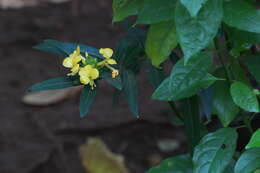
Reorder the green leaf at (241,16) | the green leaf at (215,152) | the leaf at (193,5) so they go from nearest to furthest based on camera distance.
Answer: the leaf at (193,5)
the green leaf at (241,16)
the green leaf at (215,152)

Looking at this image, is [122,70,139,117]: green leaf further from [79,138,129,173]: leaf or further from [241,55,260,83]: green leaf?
[79,138,129,173]: leaf

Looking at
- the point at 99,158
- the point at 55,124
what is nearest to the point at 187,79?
the point at 99,158

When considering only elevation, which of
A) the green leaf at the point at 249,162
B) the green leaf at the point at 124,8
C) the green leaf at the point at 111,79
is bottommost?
the green leaf at the point at 249,162

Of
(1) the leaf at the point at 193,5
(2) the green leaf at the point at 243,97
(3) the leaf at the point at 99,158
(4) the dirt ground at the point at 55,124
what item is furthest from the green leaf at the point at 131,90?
(4) the dirt ground at the point at 55,124

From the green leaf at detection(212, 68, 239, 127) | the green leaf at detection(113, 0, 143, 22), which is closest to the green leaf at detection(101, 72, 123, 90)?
the green leaf at detection(113, 0, 143, 22)

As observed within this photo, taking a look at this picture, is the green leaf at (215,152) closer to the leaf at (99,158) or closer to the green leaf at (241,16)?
the green leaf at (241,16)

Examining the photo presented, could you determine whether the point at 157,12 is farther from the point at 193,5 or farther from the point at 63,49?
the point at 63,49

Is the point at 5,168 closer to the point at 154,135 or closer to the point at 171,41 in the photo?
the point at 154,135
